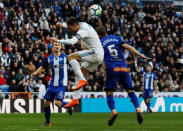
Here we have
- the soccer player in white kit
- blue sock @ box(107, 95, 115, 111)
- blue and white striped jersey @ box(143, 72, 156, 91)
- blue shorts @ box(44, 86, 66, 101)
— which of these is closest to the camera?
the soccer player in white kit

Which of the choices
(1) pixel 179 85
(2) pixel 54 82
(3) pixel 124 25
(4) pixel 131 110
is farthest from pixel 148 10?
(2) pixel 54 82

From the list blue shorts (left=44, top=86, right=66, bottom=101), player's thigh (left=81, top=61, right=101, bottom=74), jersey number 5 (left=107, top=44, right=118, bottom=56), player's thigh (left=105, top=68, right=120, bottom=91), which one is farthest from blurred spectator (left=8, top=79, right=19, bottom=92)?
jersey number 5 (left=107, top=44, right=118, bottom=56)

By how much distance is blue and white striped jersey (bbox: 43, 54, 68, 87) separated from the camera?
1455 cm

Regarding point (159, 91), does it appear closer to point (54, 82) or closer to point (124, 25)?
point (124, 25)

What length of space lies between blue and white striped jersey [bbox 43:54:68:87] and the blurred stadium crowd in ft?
34.7

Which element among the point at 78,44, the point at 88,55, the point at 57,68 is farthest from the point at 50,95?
the point at 78,44

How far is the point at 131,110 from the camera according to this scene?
90.1 ft

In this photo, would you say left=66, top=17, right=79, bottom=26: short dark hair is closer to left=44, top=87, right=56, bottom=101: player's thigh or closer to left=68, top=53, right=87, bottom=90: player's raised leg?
left=68, top=53, right=87, bottom=90: player's raised leg

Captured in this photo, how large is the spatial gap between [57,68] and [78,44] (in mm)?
14927

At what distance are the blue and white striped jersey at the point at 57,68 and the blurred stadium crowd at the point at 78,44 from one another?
1056 cm

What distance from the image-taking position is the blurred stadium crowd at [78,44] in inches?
1039

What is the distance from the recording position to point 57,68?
14703 millimetres

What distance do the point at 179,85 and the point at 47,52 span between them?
26.9 ft

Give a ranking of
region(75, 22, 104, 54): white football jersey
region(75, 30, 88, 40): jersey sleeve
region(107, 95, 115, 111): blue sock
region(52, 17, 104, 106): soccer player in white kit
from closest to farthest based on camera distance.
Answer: region(75, 30, 88, 40): jersey sleeve, region(75, 22, 104, 54): white football jersey, region(52, 17, 104, 106): soccer player in white kit, region(107, 95, 115, 111): blue sock
